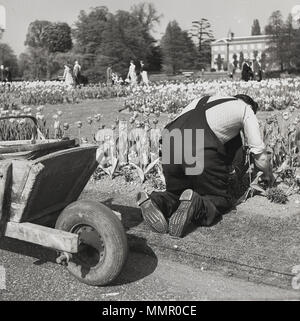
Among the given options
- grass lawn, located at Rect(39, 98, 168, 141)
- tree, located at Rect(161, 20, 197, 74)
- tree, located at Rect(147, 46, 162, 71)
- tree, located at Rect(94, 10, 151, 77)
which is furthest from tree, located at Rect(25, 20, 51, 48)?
grass lawn, located at Rect(39, 98, 168, 141)

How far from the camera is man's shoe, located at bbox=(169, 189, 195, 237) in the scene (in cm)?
373

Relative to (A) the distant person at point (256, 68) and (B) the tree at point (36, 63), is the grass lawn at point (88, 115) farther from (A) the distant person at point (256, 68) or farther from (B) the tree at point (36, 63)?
(B) the tree at point (36, 63)

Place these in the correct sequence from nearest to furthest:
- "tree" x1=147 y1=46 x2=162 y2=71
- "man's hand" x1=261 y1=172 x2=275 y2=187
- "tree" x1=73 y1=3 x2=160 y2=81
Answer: "man's hand" x1=261 y1=172 x2=275 y2=187 → "tree" x1=73 y1=3 x2=160 y2=81 → "tree" x1=147 y1=46 x2=162 y2=71

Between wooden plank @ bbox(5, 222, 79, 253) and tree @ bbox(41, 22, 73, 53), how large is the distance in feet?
174

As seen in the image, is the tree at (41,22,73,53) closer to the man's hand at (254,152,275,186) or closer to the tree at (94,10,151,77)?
the tree at (94,10,151,77)

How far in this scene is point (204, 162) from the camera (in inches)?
157

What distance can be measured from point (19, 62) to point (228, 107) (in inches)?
2082

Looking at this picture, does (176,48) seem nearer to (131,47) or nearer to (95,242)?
(131,47)

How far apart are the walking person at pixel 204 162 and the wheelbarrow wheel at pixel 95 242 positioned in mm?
802

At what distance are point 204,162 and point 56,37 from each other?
58.2 m

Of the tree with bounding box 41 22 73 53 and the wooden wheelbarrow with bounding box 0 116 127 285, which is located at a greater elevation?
the tree with bounding box 41 22 73 53

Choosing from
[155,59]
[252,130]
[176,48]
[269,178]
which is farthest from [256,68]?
[155,59]

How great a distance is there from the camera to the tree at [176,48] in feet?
124
